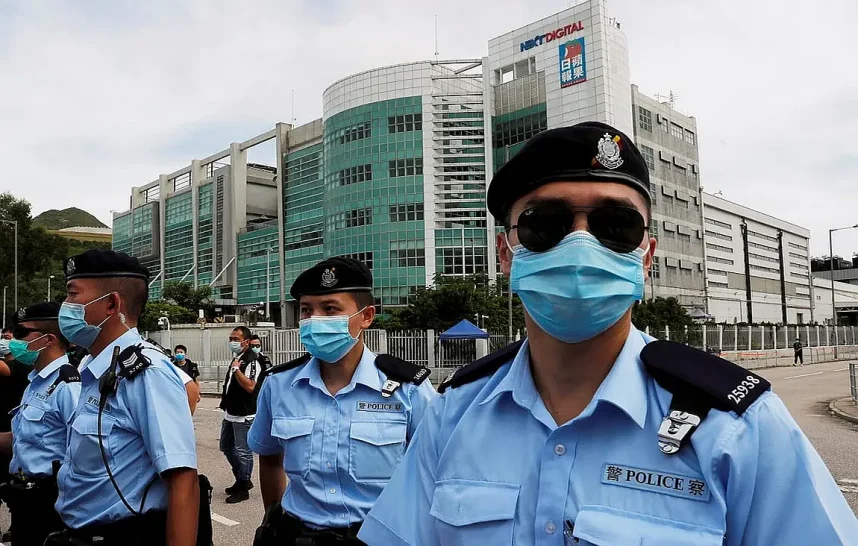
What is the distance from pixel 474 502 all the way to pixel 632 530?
35 cm

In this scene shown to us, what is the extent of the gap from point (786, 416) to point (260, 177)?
278 feet

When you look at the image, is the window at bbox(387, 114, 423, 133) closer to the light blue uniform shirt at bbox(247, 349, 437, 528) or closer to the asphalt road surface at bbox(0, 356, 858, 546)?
the asphalt road surface at bbox(0, 356, 858, 546)

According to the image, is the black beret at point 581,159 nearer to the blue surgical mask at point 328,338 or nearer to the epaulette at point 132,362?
the epaulette at point 132,362

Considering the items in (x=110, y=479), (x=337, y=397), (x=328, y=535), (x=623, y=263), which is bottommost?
(x=328, y=535)

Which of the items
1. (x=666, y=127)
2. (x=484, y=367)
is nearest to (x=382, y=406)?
(x=484, y=367)

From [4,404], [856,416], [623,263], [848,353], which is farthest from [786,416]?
[848,353]

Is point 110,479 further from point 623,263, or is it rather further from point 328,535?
point 623,263

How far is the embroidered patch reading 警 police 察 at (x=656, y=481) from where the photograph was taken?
1.27 meters

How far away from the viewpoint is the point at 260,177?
270ft

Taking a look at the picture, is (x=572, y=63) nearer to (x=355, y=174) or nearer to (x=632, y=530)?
(x=355, y=174)

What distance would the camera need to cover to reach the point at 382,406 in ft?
10.9

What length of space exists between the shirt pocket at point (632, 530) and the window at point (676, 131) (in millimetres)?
70802

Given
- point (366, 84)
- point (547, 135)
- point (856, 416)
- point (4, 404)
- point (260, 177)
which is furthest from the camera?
point (260, 177)

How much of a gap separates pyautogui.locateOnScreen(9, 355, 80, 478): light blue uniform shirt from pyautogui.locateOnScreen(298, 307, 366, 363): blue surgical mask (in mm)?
1326
